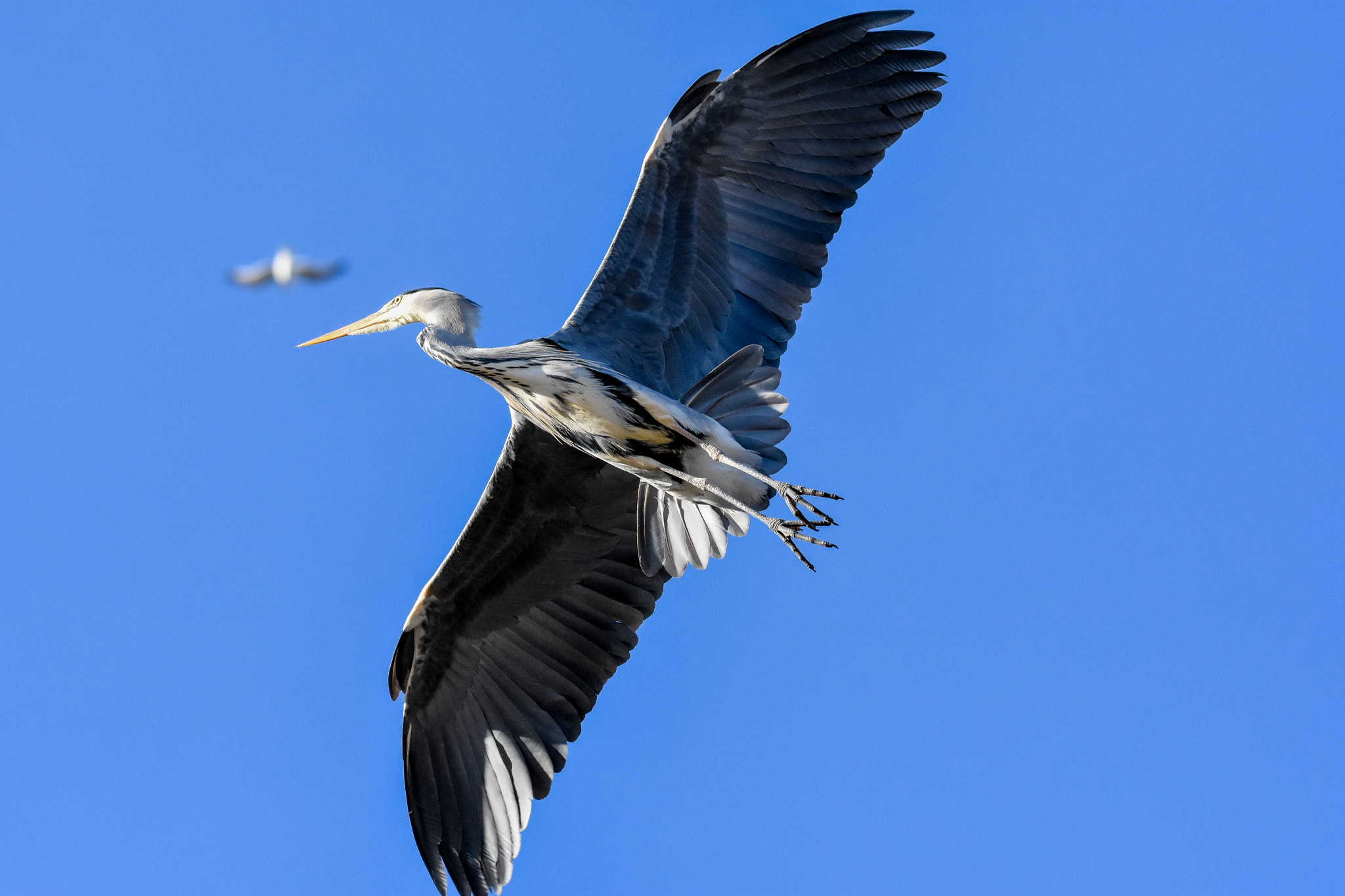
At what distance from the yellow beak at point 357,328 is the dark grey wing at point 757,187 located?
187cm

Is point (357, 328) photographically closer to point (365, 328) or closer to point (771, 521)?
point (365, 328)

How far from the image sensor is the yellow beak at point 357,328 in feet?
32.8

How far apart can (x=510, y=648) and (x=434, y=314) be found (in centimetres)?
223

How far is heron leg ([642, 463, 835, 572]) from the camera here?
8133mm

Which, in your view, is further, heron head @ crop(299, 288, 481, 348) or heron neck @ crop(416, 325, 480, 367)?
heron head @ crop(299, 288, 481, 348)

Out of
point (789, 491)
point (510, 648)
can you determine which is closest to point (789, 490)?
point (789, 491)

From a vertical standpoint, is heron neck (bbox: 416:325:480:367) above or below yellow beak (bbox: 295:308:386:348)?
below

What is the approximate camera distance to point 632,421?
8.38m

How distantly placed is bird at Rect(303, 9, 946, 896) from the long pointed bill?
18 millimetres

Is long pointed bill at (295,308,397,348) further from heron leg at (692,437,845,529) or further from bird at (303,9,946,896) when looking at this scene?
heron leg at (692,437,845,529)

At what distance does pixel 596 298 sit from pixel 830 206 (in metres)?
1.55

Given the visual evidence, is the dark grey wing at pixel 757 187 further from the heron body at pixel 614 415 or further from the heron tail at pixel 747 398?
the heron tail at pixel 747 398

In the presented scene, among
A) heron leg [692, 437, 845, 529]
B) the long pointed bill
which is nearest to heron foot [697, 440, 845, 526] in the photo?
heron leg [692, 437, 845, 529]

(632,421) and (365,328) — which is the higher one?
(365,328)
